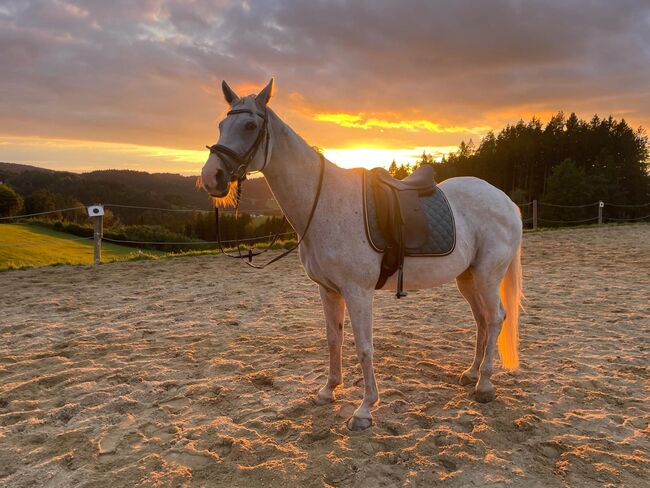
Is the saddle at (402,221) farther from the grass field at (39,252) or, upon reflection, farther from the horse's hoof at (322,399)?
the grass field at (39,252)

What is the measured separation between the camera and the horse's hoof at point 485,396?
3.26 m

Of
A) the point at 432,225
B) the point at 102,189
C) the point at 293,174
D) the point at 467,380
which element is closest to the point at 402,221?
the point at 432,225

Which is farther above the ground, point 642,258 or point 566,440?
point 642,258

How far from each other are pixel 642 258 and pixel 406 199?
9.77m

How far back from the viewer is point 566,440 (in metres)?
2.70

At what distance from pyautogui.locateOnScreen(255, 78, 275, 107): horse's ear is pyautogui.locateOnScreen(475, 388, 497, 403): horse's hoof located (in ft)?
8.82

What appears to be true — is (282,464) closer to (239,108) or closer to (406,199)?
(406,199)

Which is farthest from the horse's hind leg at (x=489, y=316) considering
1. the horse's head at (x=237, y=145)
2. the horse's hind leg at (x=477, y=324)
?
the horse's head at (x=237, y=145)

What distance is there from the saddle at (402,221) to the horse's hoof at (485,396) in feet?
3.45

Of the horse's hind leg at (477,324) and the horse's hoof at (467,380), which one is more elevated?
the horse's hind leg at (477,324)

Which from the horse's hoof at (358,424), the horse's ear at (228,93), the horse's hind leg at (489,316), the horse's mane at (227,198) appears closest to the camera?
the horse's mane at (227,198)

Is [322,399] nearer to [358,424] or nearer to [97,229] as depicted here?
[358,424]

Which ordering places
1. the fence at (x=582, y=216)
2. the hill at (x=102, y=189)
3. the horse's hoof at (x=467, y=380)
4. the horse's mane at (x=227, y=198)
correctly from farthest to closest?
1. the hill at (x=102, y=189)
2. the fence at (x=582, y=216)
3. the horse's hoof at (x=467, y=380)
4. the horse's mane at (x=227, y=198)

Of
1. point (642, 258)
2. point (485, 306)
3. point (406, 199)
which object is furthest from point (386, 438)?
point (642, 258)
